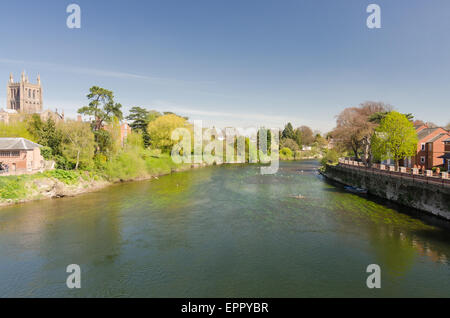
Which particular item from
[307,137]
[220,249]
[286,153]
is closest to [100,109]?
[220,249]

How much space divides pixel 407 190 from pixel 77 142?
154 feet

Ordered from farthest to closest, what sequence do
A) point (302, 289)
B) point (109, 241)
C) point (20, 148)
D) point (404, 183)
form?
point (20, 148) → point (404, 183) → point (109, 241) → point (302, 289)

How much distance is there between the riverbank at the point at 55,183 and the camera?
1177 inches

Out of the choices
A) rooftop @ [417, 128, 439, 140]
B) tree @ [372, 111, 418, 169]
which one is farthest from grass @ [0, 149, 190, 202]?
rooftop @ [417, 128, 439, 140]

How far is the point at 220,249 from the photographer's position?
1795 cm

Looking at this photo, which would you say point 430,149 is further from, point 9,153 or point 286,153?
point 286,153

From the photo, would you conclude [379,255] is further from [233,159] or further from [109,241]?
[233,159]

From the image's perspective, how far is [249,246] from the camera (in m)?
18.6

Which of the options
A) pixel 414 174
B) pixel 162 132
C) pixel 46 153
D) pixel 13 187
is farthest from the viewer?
pixel 162 132

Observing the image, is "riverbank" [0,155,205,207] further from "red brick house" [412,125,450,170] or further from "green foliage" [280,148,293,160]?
"green foliage" [280,148,293,160]

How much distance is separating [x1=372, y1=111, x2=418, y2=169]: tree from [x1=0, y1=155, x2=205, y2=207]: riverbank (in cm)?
4399

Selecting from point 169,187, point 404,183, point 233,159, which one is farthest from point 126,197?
point 233,159

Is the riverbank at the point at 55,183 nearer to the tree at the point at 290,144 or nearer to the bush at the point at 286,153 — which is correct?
the bush at the point at 286,153
